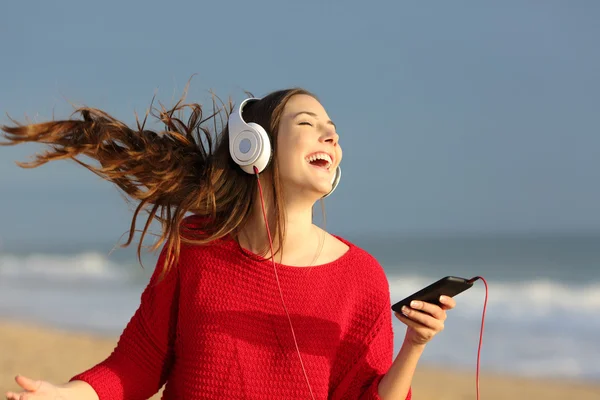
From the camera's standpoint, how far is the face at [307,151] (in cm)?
309

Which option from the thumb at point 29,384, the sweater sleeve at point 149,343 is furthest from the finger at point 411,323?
the thumb at point 29,384

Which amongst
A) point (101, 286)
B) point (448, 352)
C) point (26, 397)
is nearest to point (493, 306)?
point (448, 352)

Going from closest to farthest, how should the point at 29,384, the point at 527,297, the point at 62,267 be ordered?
the point at 29,384 < the point at 527,297 < the point at 62,267

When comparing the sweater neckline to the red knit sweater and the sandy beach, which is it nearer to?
the red knit sweater

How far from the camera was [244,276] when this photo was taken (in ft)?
10.6

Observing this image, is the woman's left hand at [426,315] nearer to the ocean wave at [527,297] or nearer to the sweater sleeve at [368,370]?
the sweater sleeve at [368,370]

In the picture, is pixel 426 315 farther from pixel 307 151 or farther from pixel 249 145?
pixel 249 145

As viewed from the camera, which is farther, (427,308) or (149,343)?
(149,343)

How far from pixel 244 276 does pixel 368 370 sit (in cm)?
64

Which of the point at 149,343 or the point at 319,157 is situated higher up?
the point at 319,157

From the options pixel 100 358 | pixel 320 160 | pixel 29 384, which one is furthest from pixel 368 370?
pixel 100 358

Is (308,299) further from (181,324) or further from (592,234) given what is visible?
(592,234)

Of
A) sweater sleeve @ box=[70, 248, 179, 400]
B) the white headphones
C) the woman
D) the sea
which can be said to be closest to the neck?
the woman

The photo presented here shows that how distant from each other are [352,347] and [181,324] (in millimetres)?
707
